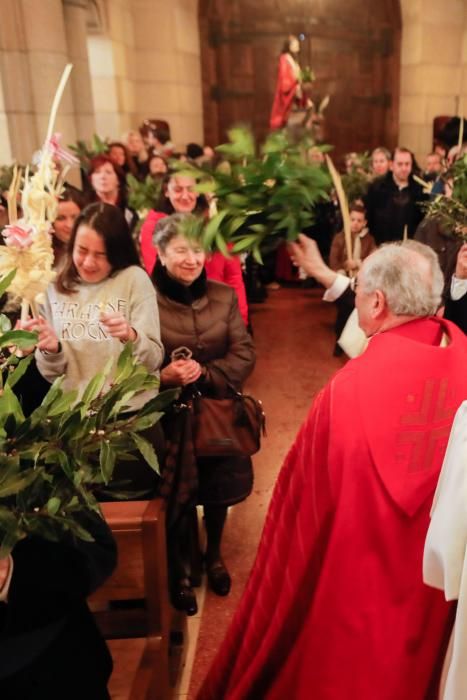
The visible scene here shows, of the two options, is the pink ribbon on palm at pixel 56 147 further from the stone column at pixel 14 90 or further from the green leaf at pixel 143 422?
the stone column at pixel 14 90

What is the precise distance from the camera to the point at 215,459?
9.15ft

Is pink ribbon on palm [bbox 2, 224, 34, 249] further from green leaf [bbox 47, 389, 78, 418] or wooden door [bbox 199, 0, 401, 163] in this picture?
wooden door [bbox 199, 0, 401, 163]

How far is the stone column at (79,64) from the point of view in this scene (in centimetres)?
622

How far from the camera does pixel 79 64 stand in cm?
642

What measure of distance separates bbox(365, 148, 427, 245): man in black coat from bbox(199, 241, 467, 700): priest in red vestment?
145 inches

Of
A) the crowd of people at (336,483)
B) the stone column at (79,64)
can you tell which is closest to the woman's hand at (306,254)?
the crowd of people at (336,483)

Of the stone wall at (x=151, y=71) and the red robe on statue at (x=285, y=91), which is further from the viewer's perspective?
the red robe on statue at (x=285, y=91)

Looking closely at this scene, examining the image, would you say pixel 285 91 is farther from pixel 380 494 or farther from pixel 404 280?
pixel 380 494

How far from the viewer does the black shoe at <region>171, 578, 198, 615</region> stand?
277 centimetres

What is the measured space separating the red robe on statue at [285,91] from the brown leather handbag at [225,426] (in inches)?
279

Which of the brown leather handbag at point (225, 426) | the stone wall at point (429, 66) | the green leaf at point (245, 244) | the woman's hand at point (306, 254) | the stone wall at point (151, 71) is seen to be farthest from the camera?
the stone wall at point (429, 66)

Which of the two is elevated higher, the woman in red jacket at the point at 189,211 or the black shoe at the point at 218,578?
the woman in red jacket at the point at 189,211

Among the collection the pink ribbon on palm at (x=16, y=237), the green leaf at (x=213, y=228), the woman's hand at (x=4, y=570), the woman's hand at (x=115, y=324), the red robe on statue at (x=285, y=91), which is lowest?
the woman's hand at (x=4, y=570)

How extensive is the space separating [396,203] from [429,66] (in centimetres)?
574
